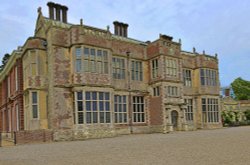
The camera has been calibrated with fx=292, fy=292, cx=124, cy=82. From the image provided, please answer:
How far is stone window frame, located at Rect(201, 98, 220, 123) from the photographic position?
32781 mm

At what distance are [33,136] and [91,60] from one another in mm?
7204

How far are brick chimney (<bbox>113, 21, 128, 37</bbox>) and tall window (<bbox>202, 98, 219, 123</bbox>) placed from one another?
12.0 meters

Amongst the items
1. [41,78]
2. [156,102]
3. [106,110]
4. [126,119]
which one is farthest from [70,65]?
[156,102]

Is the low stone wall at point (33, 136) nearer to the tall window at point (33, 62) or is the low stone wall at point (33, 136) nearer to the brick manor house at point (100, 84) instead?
the brick manor house at point (100, 84)

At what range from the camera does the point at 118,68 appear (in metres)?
27.0

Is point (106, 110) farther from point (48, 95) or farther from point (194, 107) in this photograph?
point (194, 107)

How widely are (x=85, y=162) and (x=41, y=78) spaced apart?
1503 cm

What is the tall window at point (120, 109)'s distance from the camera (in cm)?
2629

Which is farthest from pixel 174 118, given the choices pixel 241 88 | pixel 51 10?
pixel 241 88

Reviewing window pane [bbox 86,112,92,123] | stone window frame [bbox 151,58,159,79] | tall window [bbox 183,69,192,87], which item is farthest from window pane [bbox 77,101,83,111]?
tall window [bbox 183,69,192,87]

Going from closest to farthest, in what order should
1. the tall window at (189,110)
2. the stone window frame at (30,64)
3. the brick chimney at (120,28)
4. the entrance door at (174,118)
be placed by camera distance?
the stone window frame at (30,64), the entrance door at (174,118), the tall window at (189,110), the brick chimney at (120,28)

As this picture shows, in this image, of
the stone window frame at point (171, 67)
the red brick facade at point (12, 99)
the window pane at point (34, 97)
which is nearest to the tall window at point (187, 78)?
the stone window frame at point (171, 67)

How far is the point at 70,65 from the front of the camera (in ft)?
76.5

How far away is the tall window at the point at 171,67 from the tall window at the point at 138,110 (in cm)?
372
